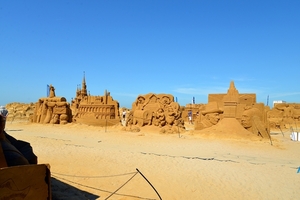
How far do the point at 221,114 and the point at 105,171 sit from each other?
1101 centimetres

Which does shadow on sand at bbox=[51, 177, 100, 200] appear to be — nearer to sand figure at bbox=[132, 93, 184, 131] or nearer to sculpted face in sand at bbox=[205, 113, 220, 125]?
sand figure at bbox=[132, 93, 184, 131]

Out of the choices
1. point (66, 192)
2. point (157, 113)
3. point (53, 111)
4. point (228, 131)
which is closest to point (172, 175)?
point (66, 192)

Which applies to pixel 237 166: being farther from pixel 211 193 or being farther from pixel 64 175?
pixel 64 175

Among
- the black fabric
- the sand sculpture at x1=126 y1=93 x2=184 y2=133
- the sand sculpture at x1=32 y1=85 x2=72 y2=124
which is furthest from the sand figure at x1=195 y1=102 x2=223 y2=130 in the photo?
the black fabric

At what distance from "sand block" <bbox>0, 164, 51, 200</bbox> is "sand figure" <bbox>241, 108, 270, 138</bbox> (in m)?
14.1

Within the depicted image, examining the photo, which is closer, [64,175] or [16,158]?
[16,158]

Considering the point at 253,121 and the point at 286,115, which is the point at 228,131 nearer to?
the point at 253,121

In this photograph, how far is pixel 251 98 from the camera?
51.2 ft

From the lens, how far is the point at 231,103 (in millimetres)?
15281

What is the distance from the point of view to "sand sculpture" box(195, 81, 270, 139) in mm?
14695

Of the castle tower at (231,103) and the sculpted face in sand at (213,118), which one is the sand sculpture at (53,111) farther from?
the castle tower at (231,103)

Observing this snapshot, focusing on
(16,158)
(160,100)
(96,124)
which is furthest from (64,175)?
(96,124)

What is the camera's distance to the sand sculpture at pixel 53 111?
20578 millimetres

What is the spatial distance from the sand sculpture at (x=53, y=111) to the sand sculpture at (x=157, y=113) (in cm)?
631
